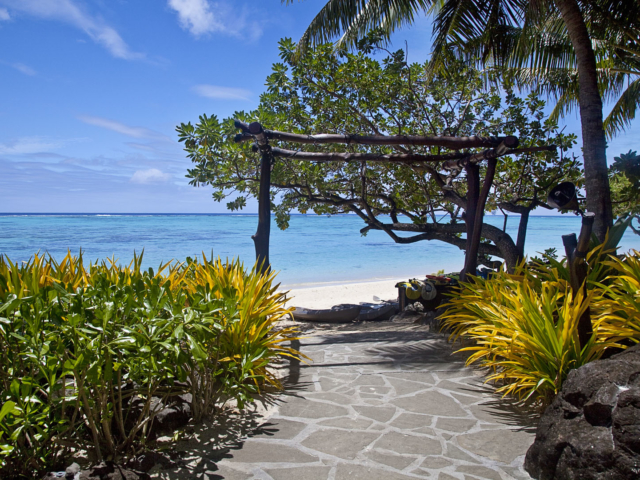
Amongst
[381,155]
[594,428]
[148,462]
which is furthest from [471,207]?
[148,462]

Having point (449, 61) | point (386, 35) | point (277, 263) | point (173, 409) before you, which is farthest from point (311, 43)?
point (277, 263)

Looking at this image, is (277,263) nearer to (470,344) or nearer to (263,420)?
(470,344)

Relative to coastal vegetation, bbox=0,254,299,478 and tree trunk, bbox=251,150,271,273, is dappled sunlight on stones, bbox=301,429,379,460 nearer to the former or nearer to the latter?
coastal vegetation, bbox=0,254,299,478

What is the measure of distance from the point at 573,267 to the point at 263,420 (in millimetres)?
2638

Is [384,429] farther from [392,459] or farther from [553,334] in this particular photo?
[553,334]

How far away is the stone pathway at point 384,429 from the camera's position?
99.0 inches

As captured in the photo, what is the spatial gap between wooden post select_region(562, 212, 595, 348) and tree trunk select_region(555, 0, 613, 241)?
290 cm

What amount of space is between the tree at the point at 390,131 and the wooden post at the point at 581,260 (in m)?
4.44

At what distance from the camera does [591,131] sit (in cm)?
588

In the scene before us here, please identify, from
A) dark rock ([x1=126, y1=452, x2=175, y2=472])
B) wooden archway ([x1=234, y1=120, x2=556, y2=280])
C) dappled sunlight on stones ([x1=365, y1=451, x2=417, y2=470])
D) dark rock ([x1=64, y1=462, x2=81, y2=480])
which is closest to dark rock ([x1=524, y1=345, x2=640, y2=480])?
dappled sunlight on stones ([x1=365, y1=451, x2=417, y2=470])

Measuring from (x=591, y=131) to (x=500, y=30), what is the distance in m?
2.92

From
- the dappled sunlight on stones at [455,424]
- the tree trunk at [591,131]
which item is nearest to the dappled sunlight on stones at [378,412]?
the dappled sunlight on stones at [455,424]

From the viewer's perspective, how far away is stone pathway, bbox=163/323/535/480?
251 centimetres

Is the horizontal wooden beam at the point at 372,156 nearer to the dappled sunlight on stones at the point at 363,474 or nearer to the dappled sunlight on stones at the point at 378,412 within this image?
the dappled sunlight on stones at the point at 378,412
